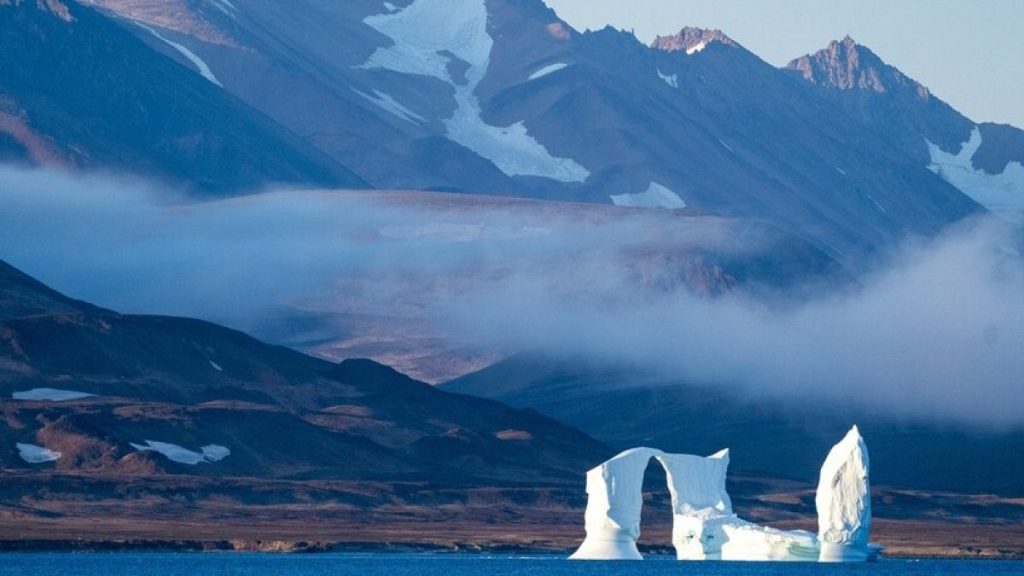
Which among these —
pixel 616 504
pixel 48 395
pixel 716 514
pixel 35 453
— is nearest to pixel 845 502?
pixel 716 514

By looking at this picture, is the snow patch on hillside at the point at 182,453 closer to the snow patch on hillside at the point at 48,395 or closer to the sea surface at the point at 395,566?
the snow patch on hillside at the point at 48,395

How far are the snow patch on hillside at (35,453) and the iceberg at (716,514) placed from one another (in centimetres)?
8084

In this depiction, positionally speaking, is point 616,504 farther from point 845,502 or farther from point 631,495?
point 845,502

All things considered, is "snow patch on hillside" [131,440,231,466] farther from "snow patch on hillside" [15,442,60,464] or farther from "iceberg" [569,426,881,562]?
"iceberg" [569,426,881,562]

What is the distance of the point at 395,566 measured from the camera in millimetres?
108938

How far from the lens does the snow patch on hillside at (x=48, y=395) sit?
195 meters

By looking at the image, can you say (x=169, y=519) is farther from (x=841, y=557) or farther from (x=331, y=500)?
(x=841, y=557)

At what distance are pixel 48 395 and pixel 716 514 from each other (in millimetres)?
109312

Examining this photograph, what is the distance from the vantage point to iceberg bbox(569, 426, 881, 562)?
9431cm

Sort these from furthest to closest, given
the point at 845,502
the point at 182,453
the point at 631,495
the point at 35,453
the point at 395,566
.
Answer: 1. the point at 182,453
2. the point at 35,453
3. the point at 395,566
4. the point at 631,495
5. the point at 845,502

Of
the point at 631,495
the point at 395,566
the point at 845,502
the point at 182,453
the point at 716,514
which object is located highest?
the point at 182,453

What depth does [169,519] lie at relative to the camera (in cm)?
14888

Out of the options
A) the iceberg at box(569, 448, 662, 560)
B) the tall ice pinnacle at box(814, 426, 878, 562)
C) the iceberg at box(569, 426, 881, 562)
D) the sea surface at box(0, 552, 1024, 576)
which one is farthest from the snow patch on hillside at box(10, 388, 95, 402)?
the tall ice pinnacle at box(814, 426, 878, 562)

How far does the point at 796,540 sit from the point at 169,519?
6199 centimetres
